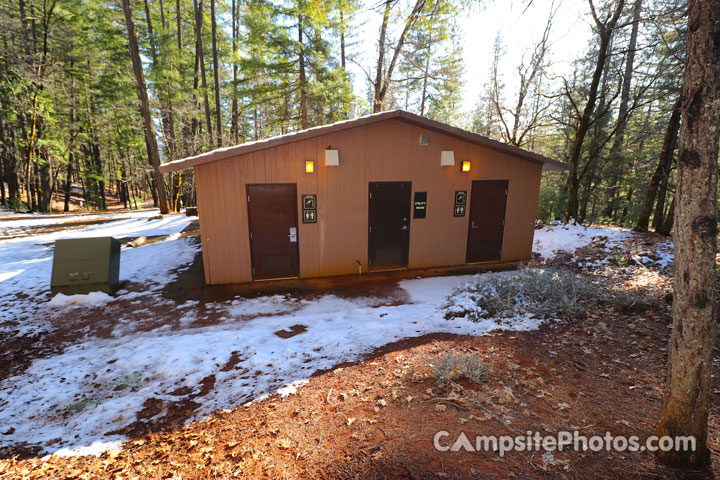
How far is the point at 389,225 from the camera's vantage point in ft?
24.3

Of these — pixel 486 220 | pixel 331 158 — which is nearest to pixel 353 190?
pixel 331 158

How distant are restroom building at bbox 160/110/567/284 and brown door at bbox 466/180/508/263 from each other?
0.03 m

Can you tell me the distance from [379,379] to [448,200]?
5.35 metres

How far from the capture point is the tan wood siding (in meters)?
6.29

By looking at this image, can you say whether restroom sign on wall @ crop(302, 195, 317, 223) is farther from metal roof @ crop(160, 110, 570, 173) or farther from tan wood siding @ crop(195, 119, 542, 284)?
metal roof @ crop(160, 110, 570, 173)

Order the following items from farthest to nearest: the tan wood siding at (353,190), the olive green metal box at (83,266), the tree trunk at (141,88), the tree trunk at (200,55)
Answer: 1. the tree trunk at (200,55)
2. the tree trunk at (141,88)
3. the tan wood siding at (353,190)
4. the olive green metal box at (83,266)

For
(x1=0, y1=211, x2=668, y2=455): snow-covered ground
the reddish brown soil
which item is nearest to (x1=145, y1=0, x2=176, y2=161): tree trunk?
(x1=0, y1=211, x2=668, y2=455): snow-covered ground

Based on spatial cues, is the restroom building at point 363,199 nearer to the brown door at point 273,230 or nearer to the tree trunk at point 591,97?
the brown door at point 273,230

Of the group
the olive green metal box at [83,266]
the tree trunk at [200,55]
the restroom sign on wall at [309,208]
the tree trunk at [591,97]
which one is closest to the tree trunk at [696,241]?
the restroom sign on wall at [309,208]

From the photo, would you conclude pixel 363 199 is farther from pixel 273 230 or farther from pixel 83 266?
pixel 83 266

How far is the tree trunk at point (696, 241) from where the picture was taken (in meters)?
1.71

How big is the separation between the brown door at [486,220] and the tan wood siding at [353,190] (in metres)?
0.18

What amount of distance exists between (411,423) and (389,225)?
519cm

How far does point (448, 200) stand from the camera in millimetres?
7594
